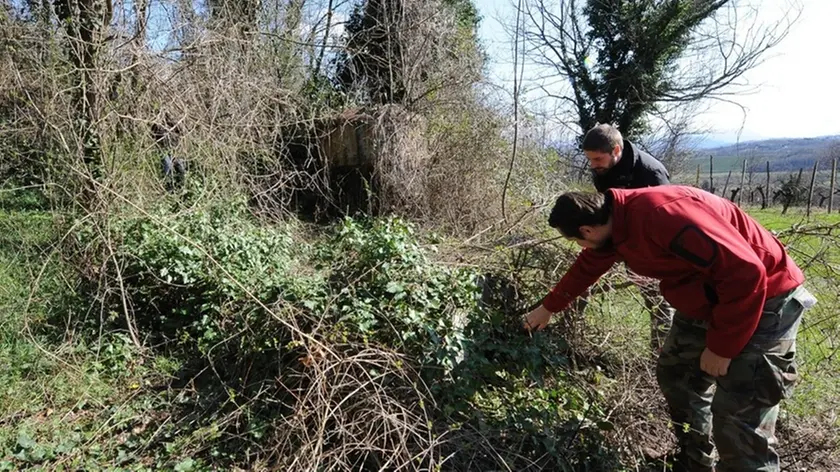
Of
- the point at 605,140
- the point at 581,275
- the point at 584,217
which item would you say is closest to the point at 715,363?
the point at 581,275

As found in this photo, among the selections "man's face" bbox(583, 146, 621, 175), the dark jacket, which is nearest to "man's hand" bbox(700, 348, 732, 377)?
the dark jacket

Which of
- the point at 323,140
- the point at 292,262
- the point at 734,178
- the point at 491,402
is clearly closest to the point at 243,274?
the point at 292,262

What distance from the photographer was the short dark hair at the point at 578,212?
2.07 m

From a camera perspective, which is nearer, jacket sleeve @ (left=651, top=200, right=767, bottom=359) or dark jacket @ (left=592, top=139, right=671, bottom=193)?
jacket sleeve @ (left=651, top=200, right=767, bottom=359)

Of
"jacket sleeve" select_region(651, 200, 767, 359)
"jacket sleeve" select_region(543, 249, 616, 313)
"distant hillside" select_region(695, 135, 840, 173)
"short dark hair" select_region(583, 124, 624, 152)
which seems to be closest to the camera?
"jacket sleeve" select_region(651, 200, 767, 359)

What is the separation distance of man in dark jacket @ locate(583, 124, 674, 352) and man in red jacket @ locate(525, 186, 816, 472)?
1.02 meters

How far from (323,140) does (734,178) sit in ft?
68.0

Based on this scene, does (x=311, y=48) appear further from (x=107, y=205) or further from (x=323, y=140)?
(x=107, y=205)

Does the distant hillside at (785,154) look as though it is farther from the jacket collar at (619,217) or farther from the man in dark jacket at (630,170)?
the jacket collar at (619,217)

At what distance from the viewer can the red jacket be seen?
182 cm

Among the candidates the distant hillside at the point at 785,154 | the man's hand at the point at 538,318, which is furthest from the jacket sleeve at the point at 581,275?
the distant hillside at the point at 785,154

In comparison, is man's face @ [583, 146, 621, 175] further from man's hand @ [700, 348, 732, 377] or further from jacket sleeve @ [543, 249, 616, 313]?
man's hand @ [700, 348, 732, 377]

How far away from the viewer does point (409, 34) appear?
24.3ft

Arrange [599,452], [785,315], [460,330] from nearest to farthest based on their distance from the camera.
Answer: [785,315] → [599,452] → [460,330]
